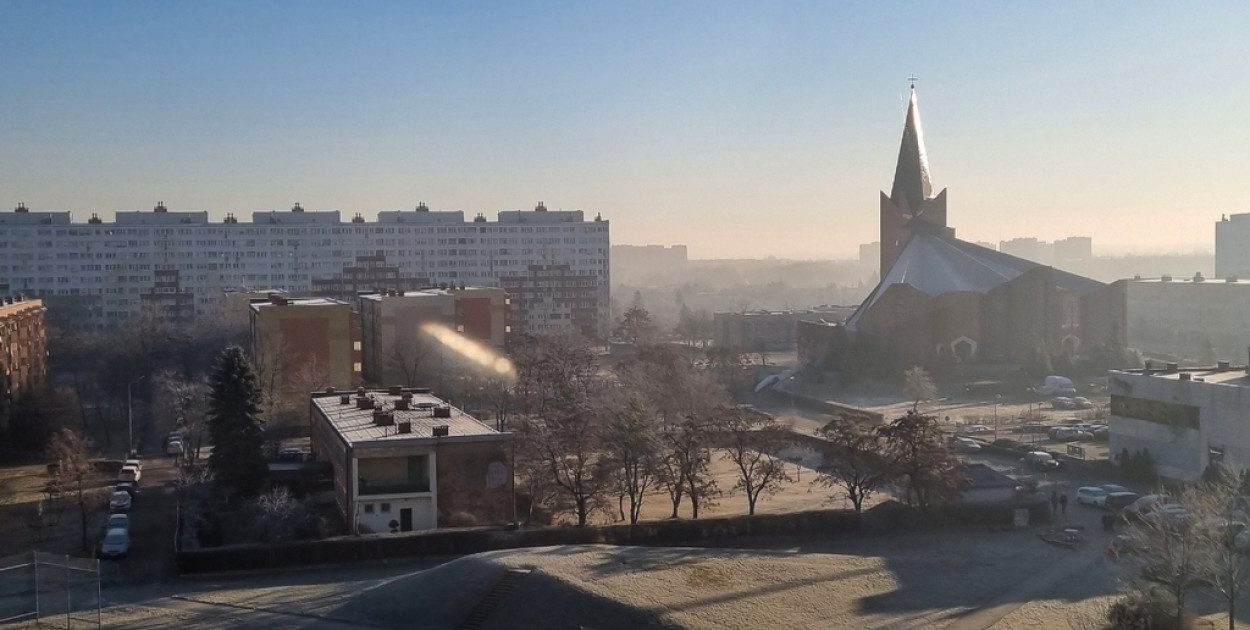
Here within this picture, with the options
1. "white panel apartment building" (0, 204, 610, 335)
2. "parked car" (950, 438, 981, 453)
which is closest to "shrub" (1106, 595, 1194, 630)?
"parked car" (950, 438, 981, 453)

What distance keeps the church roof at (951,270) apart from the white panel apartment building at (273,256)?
17659mm

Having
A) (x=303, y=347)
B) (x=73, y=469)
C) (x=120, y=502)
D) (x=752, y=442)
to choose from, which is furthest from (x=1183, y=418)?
(x=303, y=347)

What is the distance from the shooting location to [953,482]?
76.7ft

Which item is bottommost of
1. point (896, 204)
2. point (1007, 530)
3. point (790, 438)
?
point (1007, 530)

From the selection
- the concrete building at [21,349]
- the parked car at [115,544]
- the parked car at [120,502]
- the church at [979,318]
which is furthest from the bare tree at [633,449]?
the church at [979,318]

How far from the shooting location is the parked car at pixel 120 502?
1009 inches

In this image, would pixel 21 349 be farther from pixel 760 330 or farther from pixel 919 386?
pixel 760 330

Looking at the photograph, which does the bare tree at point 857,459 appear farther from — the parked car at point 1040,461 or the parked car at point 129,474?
the parked car at point 129,474

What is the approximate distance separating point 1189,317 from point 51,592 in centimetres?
6599

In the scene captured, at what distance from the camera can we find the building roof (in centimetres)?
2270

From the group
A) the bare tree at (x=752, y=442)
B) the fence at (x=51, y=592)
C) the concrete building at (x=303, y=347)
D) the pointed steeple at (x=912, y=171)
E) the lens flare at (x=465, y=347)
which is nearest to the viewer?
the fence at (x=51, y=592)

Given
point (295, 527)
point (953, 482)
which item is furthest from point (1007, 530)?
point (295, 527)

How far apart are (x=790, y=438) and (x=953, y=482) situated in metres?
4.03

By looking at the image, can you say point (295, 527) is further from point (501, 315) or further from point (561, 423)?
point (501, 315)
